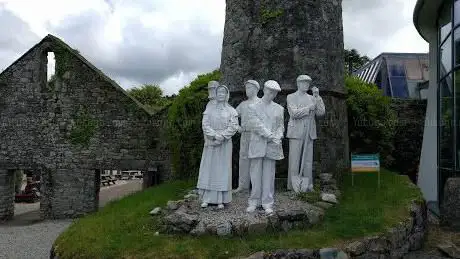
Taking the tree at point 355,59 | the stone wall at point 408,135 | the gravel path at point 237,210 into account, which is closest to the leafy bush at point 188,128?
the gravel path at point 237,210

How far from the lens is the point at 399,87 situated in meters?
21.2

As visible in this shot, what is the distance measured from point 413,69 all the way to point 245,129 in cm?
1511

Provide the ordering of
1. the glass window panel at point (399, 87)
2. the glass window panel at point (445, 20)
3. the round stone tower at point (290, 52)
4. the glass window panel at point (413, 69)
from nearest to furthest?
the round stone tower at point (290, 52) < the glass window panel at point (445, 20) < the glass window panel at point (399, 87) < the glass window panel at point (413, 69)

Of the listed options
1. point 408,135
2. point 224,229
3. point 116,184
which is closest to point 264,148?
point 224,229

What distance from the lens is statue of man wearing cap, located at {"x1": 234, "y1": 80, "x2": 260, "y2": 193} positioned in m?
8.66

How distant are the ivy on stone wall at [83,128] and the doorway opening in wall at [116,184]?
1228mm

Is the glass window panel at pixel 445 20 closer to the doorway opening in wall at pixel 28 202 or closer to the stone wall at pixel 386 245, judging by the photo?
the stone wall at pixel 386 245

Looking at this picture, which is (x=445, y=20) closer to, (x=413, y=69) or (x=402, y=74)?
(x=402, y=74)

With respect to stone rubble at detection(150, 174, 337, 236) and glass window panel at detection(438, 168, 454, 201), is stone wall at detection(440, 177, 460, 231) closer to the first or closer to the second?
glass window panel at detection(438, 168, 454, 201)

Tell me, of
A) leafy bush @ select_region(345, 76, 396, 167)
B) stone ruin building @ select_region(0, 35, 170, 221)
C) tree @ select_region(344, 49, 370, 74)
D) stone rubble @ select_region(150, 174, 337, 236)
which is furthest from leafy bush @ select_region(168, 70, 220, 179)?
tree @ select_region(344, 49, 370, 74)

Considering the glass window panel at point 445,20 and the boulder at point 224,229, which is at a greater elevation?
the glass window panel at point 445,20

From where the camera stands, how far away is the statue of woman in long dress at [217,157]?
822 centimetres

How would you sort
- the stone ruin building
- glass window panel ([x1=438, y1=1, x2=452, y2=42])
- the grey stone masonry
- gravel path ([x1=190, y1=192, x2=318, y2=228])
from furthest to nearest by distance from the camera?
the grey stone masonry, the stone ruin building, glass window panel ([x1=438, y1=1, x2=452, y2=42]), gravel path ([x1=190, y1=192, x2=318, y2=228])

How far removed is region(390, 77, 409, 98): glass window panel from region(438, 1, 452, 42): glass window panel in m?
7.55
